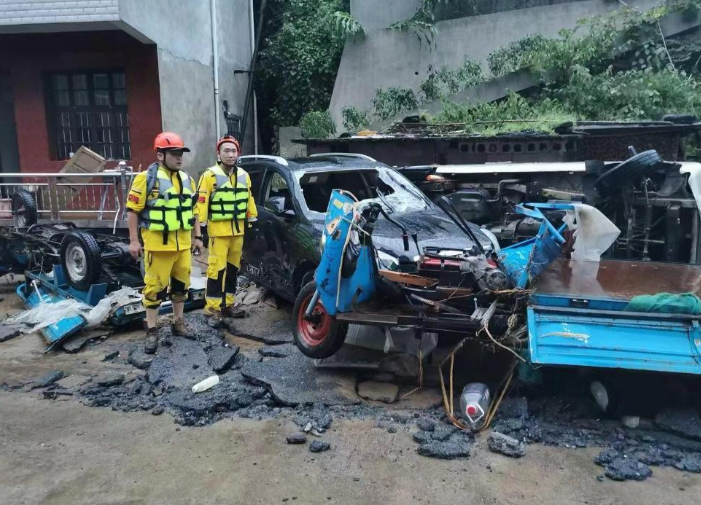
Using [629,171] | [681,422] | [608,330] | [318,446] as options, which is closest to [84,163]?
[318,446]

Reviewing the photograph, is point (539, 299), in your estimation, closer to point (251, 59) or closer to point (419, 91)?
point (419, 91)

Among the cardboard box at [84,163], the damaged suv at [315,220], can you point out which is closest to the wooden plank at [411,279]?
the damaged suv at [315,220]

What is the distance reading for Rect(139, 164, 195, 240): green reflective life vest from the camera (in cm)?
529

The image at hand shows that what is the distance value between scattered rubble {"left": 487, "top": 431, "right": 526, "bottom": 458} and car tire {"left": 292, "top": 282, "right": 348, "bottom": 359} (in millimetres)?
1436

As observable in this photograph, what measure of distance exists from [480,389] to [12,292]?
23.0ft

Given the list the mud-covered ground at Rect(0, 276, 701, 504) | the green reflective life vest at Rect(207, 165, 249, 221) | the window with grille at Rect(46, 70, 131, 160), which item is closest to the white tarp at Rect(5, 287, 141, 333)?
the mud-covered ground at Rect(0, 276, 701, 504)

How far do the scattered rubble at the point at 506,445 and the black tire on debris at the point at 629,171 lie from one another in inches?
161

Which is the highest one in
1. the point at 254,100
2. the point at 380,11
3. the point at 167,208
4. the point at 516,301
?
the point at 380,11

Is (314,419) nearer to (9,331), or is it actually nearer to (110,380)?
(110,380)

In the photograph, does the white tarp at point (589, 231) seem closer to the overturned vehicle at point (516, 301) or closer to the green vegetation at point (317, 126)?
the overturned vehicle at point (516, 301)

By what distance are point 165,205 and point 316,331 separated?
1.89m

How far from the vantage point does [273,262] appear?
20.2ft

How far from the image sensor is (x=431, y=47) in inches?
534

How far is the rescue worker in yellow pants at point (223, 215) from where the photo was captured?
5891 millimetres
